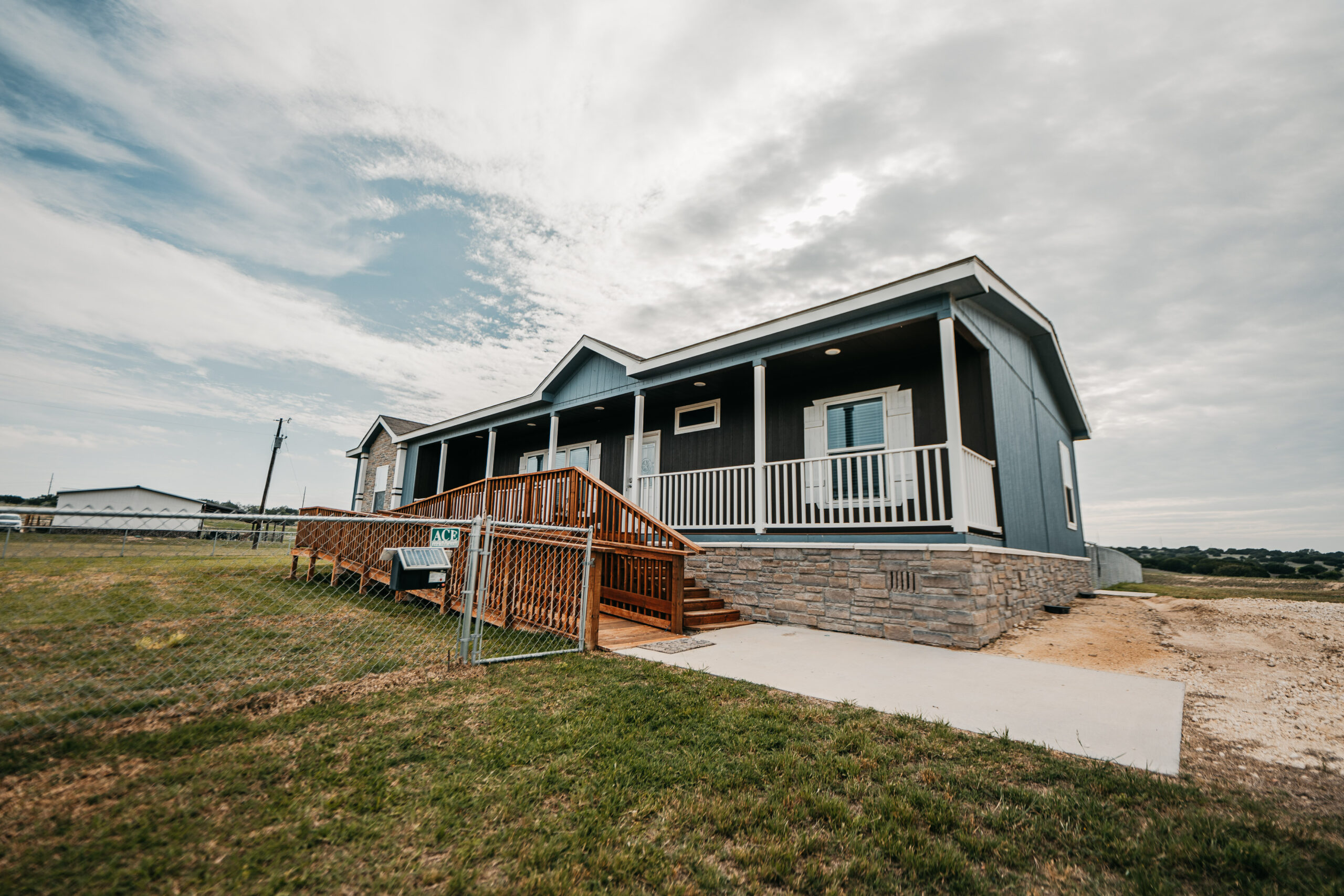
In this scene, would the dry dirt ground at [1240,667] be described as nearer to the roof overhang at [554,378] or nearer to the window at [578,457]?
the roof overhang at [554,378]

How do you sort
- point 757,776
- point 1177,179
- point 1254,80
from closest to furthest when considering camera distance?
point 757,776 → point 1254,80 → point 1177,179

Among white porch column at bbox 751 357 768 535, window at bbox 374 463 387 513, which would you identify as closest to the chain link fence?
white porch column at bbox 751 357 768 535

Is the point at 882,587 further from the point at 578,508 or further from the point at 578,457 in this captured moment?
the point at 578,457

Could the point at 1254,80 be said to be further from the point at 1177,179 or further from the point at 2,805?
the point at 2,805

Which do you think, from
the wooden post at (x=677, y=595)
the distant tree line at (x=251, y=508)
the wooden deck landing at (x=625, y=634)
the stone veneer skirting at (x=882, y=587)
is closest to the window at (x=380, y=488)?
the distant tree line at (x=251, y=508)

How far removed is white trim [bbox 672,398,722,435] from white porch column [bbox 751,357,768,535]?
8.21 ft

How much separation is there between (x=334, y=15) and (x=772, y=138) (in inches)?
285

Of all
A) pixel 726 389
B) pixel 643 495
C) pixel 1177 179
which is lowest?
pixel 643 495

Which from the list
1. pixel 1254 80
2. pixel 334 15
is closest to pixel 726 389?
pixel 334 15

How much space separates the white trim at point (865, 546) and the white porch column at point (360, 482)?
17.4 metres

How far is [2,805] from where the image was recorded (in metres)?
1.99

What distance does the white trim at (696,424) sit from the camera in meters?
10.9

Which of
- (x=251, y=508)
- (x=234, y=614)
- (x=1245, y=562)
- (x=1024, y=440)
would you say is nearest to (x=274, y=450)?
(x=251, y=508)

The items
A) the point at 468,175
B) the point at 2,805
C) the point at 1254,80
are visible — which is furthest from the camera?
the point at 468,175
